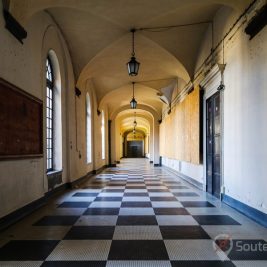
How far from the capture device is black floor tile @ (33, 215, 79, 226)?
397 cm

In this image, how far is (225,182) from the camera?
Result: 5.44 metres

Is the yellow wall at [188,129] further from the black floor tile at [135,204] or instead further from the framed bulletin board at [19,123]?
the framed bulletin board at [19,123]

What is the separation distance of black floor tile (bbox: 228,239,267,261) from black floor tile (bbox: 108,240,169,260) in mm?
698

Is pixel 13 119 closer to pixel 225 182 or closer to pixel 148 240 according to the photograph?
pixel 148 240

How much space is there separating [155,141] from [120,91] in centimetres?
630

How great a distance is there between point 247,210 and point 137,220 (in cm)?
175

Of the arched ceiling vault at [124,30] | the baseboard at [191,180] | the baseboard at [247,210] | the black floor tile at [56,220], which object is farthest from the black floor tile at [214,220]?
the arched ceiling vault at [124,30]

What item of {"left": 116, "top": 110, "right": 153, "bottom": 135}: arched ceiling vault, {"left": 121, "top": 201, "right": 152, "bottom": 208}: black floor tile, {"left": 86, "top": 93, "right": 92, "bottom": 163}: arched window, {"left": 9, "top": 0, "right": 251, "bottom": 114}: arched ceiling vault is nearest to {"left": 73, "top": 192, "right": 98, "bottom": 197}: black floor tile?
{"left": 121, "top": 201, "right": 152, "bottom": 208}: black floor tile

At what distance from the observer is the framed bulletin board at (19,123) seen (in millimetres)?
3744

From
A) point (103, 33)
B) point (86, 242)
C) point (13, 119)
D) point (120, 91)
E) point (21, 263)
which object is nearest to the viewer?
point (21, 263)

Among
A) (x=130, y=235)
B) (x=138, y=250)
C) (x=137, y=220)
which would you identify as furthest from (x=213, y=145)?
(x=138, y=250)

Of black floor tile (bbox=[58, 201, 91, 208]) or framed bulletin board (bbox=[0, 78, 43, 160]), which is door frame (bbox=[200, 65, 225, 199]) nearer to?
black floor tile (bbox=[58, 201, 91, 208])

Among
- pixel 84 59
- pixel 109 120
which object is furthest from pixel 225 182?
pixel 109 120

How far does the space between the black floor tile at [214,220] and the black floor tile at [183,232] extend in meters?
0.34
